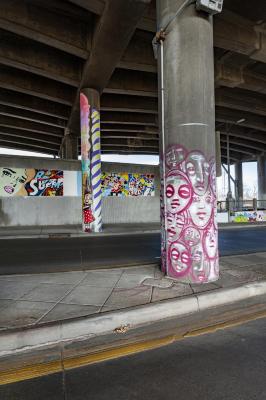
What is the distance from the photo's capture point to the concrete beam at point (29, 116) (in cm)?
2295

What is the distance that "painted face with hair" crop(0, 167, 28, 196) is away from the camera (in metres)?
19.1

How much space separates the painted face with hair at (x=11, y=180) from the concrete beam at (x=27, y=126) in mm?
8271

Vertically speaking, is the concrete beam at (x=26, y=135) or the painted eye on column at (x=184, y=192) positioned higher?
the concrete beam at (x=26, y=135)

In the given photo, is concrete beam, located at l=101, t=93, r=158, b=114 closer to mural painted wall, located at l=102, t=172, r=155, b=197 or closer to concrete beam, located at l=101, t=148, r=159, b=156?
mural painted wall, located at l=102, t=172, r=155, b=197

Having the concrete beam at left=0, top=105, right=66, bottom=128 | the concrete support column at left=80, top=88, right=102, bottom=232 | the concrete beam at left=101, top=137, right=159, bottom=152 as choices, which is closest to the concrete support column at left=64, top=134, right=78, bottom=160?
the concrete beam at left=0, top=105, right=66, bottom=128

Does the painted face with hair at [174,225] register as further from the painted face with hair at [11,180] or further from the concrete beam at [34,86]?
the painted face with hair at [11,180]

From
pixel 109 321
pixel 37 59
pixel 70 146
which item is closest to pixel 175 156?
pixel 109 321

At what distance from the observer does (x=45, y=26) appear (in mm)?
12438

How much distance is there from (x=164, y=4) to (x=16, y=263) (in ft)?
22.1

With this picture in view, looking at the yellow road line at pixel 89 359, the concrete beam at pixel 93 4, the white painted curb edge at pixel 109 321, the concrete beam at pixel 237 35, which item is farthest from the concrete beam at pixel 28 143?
the yellow road line at pixel 89 359

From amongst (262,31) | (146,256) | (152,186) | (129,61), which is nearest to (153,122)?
(152,186)

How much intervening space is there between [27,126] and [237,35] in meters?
18.8

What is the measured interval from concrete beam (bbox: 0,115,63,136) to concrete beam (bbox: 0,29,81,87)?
11.8 m

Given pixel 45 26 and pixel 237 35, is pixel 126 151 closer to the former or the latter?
pixel 237 35
